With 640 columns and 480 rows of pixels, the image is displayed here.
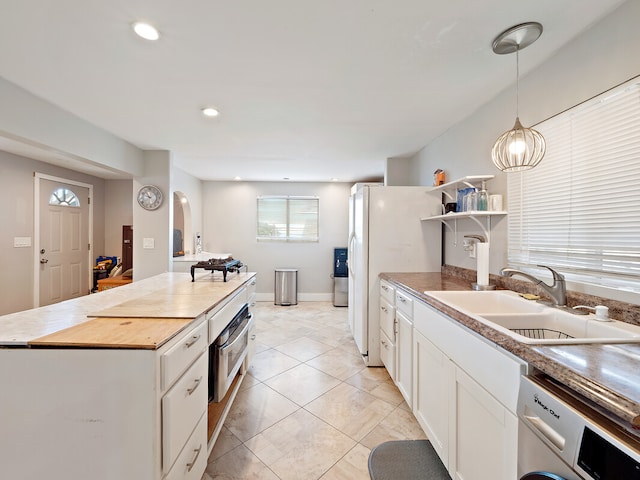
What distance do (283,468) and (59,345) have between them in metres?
1.29

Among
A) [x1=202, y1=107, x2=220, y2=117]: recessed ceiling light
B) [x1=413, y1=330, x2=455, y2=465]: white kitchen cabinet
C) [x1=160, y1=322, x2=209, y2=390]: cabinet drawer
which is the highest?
[x1=202, y1=107, x2=220, y2=117]: recessed ceiling light

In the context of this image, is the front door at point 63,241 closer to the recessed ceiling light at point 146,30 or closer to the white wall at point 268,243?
the white wall at point 268,243

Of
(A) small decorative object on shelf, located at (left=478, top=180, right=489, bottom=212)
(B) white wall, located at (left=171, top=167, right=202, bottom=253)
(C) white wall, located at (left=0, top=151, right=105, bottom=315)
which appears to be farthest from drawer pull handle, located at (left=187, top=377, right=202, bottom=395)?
(C) white wall, located at (left=0, top=151, right=105, bottom=315)

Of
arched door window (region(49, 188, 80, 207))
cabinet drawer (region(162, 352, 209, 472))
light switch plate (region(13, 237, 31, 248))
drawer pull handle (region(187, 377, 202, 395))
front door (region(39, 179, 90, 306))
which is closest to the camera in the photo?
cabinet drawer (region(162, 352, 209, 472))

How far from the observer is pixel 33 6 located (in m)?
1.30

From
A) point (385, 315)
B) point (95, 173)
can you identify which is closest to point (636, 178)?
point (385, 315)

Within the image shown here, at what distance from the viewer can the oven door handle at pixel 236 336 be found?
5.82ft

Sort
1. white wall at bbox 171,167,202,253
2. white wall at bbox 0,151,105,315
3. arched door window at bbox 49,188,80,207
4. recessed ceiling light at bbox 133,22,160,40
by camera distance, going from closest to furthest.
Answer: recessed ceiling light at bbox 133,22,160,40
white wall at bbox 0,151,105,315
arched door window at bbox 49,188,80,207
white wall at bbox 171,167,202,253

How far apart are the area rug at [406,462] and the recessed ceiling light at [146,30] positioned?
102 inches

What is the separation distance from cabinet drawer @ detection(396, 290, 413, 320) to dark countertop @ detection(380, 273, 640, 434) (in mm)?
823

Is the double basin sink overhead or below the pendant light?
below

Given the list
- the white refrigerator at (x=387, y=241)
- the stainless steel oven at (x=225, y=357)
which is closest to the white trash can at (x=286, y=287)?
the white refrigerator at (x=387, y=241)

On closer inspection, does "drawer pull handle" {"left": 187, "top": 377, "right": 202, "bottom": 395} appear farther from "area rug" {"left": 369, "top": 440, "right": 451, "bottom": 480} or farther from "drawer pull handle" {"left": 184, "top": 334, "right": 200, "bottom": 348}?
"area rug" {"left": 369, "top": 440, "right": 451, "bottom": 480}

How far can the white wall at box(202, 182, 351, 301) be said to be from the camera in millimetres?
5508
